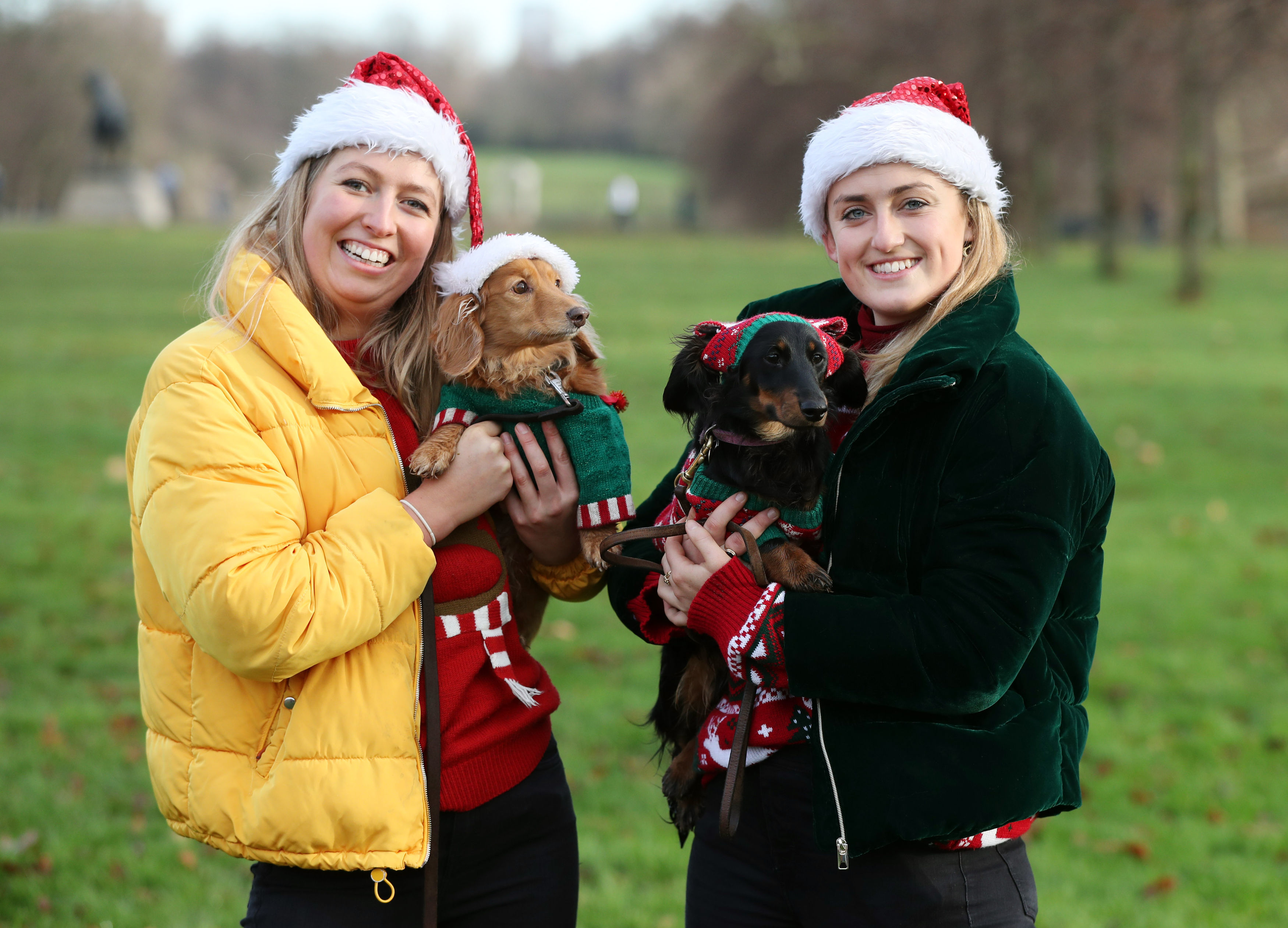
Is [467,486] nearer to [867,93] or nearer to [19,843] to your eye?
[19,843]

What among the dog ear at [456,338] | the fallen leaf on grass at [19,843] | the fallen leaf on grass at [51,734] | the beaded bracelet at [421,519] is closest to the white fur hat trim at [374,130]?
the dog ear at [456,338]

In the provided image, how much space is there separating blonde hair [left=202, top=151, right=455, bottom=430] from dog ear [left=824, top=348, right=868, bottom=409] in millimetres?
1032

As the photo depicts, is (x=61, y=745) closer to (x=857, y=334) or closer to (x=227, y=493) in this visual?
(x=227, y=493)

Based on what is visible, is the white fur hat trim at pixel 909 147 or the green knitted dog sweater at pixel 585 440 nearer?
the white fur hat trim at pixel 909 147

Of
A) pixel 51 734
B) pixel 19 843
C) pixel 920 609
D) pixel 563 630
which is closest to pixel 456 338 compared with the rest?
pixel 920 609

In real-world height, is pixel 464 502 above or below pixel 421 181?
below

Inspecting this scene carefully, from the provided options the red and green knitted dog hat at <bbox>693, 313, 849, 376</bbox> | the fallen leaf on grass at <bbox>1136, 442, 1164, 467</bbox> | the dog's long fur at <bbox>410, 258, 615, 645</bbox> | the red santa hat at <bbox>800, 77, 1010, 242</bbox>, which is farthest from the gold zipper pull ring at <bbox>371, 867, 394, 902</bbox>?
the fallen leaf on grass at <bbox>1136, 442, 1164, 467</bbox>

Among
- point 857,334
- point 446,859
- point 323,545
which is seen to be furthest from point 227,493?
point 857,334

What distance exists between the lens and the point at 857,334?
9.11 feet

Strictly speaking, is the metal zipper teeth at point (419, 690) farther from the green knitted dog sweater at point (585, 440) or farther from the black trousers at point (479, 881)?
the green knitted dog sweater at point (585, 440)

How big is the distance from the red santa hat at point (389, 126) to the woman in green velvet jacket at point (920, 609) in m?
0.96

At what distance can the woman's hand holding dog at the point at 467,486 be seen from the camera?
239cm

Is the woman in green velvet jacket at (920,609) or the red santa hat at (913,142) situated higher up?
the red santa hat at (913,142)

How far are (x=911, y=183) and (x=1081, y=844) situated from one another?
11.2 feet
